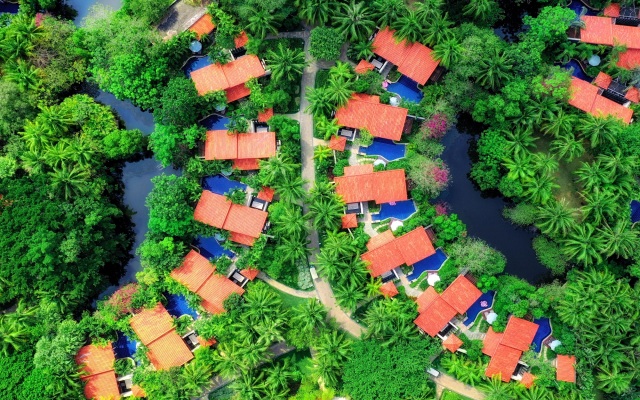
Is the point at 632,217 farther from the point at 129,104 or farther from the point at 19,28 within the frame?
the point at 19,28

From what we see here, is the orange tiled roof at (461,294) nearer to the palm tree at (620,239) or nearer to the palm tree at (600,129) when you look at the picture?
the palm tree at (620,239)

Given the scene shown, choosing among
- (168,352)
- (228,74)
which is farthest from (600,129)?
(168,352)

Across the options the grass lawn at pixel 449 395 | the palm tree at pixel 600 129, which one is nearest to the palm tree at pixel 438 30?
the palm tree at pixel 600 129

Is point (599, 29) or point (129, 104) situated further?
point (129, 104)

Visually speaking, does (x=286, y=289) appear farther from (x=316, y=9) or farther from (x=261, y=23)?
(x=316, y=9)

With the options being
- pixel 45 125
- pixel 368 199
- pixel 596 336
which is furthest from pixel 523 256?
pixel 45 125

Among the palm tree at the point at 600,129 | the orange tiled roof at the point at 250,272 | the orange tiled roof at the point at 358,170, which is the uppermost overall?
the palm tree at the point at 600,129
